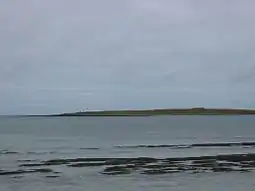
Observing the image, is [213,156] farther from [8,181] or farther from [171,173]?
[8,181]

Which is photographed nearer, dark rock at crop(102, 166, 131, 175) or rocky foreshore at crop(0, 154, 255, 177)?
dark rock at crop(102, 166, 131, 175)

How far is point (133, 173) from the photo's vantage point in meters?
37.3

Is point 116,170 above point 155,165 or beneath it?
beneath

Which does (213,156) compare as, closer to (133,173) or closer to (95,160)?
(95,160)

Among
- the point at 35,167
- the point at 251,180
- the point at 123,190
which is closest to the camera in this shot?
the point at 123,190

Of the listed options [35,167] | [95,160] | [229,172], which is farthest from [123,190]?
[95,160]

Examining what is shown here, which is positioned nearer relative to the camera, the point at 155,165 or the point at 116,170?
the point at 116,170

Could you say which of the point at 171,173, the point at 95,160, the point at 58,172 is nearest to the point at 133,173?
the point at 171,173

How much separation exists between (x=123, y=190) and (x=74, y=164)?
15.4 meters

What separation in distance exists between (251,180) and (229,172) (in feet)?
14.3

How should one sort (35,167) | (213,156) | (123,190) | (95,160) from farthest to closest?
(213,156), (95,160), (35,167), (123,190)

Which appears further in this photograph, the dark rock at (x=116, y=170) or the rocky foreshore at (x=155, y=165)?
the rocky foreshore at (x=155, y=165)

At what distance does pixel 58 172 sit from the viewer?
126 feet

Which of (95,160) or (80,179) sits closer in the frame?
(80,179)
